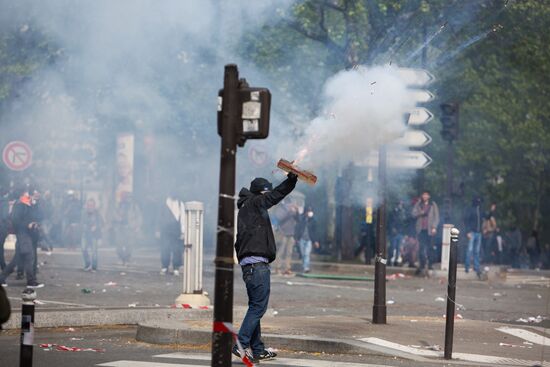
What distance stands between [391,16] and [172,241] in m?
6.72

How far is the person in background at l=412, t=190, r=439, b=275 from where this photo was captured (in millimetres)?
28156

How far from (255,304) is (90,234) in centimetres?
1495

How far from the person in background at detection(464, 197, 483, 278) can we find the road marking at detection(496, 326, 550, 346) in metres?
12.2

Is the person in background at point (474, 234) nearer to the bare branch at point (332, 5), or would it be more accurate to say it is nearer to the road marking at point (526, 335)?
the bare branch at point (332, 5)

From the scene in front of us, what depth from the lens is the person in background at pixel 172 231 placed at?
24828 mm

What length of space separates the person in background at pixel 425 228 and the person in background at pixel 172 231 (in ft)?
20.2

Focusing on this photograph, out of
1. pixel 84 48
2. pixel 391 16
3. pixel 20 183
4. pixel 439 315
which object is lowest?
pixel 439 315

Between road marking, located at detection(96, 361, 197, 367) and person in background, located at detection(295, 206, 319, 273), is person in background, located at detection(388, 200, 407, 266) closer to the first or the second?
person in background, located at detection(295, 206, 319, 273)

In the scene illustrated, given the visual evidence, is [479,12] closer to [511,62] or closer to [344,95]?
[344,95]

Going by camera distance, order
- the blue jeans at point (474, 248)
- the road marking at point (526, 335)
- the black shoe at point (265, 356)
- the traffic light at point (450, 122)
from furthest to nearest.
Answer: the traffic light at point (450, 122) → the blue jeans at point (474, 248) → the road marking at point (526, 335) → the black shoe at point (265, 356)

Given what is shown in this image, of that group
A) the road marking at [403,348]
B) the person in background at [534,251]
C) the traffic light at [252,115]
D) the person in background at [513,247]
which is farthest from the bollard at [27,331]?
the person in background at [534,251]

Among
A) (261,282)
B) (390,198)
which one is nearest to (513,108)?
(390,198)

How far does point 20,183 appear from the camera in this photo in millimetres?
21656

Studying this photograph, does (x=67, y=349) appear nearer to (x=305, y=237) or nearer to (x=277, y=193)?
(x=277, y=193)
